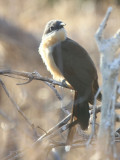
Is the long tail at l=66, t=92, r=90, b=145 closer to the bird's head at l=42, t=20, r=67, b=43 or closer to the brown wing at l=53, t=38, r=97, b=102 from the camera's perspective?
the brown wing at l=53, t=38, r=97, b=102

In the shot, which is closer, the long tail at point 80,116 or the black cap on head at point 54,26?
the long tail at point 80,116

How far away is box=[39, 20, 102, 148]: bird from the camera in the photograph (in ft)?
11.4

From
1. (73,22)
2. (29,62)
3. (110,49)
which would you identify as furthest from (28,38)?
(110,49)

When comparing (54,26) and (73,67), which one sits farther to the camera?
(54,26)

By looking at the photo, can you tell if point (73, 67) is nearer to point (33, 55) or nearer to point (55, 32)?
point (55, 32)

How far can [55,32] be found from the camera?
449 centimetres

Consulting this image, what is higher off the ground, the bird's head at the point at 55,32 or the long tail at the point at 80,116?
the bird's head at the point at 55,32

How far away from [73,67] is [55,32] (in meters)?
0.62

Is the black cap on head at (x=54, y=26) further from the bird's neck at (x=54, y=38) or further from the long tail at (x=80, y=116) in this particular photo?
the long tail at (x=80, y=116)

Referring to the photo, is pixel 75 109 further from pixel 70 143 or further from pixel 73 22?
pixel 73 22

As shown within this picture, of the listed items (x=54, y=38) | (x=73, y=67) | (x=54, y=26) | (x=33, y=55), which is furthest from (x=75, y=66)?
(x=33, y=55)

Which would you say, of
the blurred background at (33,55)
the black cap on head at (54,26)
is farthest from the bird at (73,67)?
the blurred background at (33,55)

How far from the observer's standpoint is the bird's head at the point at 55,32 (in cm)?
441

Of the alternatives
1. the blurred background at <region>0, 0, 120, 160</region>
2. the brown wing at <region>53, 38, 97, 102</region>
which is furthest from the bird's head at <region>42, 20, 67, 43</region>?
the blurred background at <region>0, 0, 120, 160</region>
